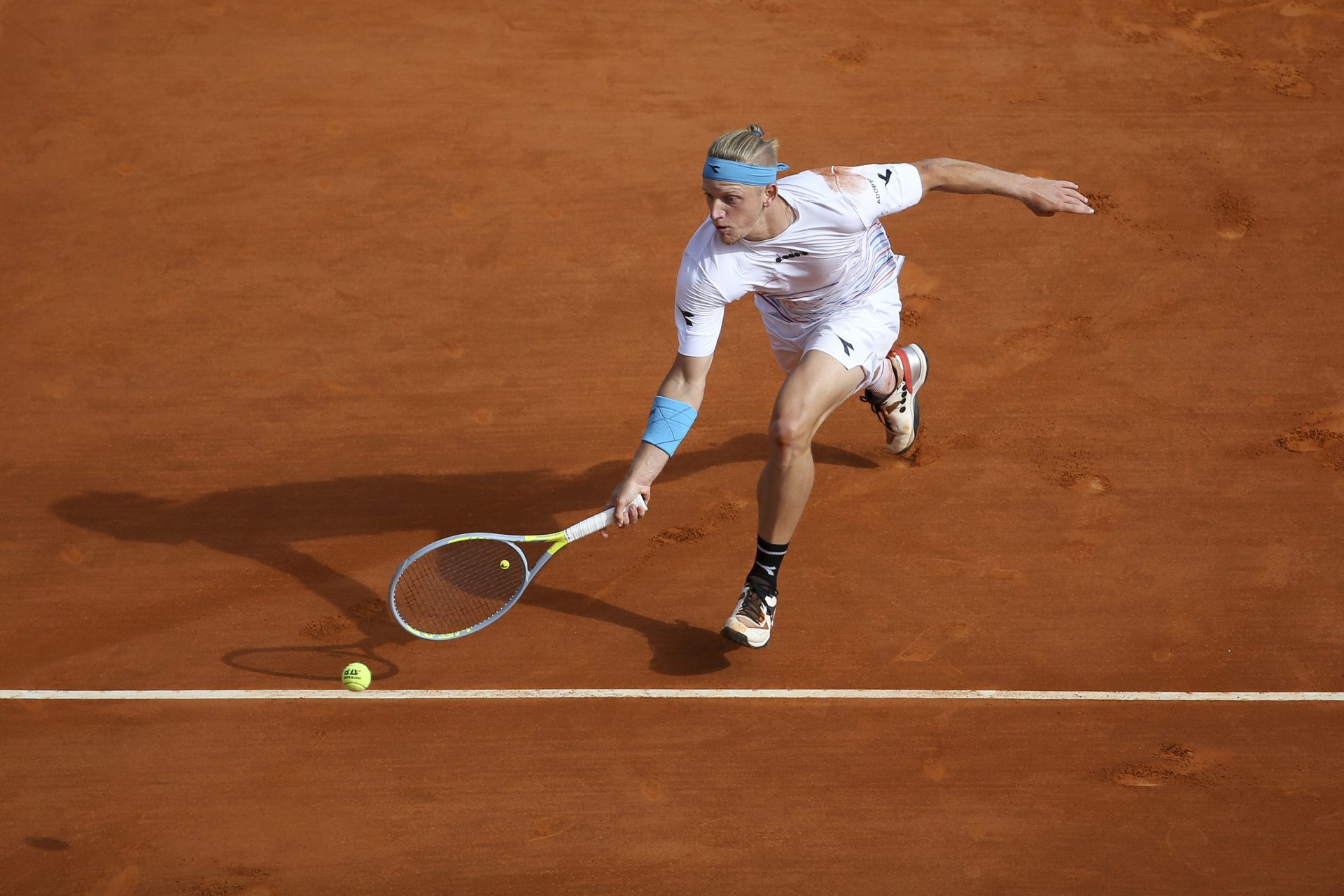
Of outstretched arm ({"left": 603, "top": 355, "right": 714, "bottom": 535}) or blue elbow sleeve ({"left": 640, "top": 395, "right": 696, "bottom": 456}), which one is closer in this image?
outstretched arm ({"left": 603, "top": 355, "right": 714, "bottom": 535})

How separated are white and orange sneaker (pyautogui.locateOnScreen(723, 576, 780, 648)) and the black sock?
23 millimetres

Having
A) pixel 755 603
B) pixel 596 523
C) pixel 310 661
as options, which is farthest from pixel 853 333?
pixel 310 661

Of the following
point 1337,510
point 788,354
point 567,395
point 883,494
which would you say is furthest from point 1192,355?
point 567,395

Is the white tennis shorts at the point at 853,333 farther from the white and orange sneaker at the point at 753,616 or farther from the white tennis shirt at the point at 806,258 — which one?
the white and orange sneaker at the point at 753,616

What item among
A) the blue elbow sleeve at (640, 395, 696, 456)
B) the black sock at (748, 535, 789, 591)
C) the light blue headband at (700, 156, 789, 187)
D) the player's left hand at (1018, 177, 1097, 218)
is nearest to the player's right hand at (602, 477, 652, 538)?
the blue elbow sleeve at (640, 395, 696, 456)

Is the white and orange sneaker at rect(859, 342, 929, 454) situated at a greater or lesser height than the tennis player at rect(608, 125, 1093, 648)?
lesser

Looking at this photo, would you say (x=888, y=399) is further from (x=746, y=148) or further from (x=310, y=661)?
(x=310, y=661)

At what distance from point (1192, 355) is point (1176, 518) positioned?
127 centimetres

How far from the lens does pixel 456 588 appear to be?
516cm

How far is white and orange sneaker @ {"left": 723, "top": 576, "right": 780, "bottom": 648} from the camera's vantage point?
16.5 feet

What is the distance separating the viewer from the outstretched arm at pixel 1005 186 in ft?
16.5

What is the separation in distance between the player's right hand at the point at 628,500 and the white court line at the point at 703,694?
3.01 ft

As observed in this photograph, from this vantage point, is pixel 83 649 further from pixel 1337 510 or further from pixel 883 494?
pixel 1337 510

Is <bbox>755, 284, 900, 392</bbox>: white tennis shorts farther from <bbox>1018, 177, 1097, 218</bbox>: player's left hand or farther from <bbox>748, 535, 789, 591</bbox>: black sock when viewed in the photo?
<bbox>748, 535, 789, 591</bbox>: black sock
